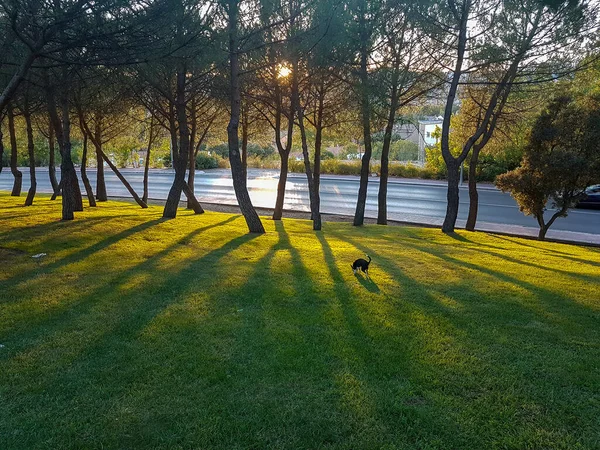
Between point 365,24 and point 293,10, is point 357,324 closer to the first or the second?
point 293,10

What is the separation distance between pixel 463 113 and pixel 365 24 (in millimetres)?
6006

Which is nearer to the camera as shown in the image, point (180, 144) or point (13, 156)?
point (180, 144)

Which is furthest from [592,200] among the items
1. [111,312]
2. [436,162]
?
[111,312]

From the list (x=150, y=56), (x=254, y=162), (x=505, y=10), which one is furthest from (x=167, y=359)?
(x=254, y=162)

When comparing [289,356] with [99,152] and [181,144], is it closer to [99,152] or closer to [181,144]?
[181,144]

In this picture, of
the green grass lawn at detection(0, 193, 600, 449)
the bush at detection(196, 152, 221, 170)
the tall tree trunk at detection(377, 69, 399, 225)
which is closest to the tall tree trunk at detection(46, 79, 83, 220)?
the green grass lawn at detection(0, 193, 600, 449)

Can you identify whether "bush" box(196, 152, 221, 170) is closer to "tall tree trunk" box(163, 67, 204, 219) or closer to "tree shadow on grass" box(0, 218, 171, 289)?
"tall tree trunk" box(163, 67, 204, 219)

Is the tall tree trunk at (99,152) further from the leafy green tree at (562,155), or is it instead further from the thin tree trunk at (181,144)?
the leafy green tree at (562,155)

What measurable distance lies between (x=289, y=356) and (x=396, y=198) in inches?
919

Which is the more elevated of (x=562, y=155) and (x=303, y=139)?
(x=303, y=139)

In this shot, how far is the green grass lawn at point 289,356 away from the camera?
2.65 meters

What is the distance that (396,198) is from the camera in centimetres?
2592

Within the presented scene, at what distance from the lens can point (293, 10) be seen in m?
11.0

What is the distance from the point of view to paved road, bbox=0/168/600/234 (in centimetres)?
1911
